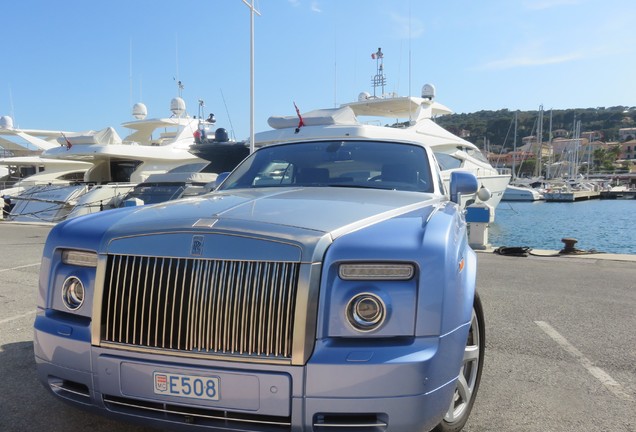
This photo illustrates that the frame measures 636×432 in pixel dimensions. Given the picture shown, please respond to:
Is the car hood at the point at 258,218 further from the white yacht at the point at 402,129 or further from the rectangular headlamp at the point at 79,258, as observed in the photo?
the white yacht at the point at 402,129

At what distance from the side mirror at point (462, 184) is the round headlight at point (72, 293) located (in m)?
2.66

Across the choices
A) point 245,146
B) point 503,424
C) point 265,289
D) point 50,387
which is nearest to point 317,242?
point 265,289

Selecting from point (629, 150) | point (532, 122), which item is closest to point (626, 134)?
point (629, 150)

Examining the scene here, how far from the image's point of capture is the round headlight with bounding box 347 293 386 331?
77.3 inches

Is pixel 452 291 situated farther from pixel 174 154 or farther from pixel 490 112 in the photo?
pixel 490 112

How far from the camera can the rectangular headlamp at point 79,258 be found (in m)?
2.27

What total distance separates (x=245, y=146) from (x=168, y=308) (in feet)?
80.0

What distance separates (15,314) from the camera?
16.5ft

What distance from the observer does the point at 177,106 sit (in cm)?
3878

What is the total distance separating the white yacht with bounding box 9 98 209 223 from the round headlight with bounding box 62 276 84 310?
64.9 feet

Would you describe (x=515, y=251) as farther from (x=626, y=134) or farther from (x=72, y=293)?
(x=626, y=134)

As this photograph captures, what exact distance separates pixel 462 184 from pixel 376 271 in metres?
1.98

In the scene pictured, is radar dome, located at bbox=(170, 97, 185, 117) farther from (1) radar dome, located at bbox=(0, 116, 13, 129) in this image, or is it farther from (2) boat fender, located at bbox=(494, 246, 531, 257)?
(2) boat fender, located at bbox=(494, 246, 531, 257)

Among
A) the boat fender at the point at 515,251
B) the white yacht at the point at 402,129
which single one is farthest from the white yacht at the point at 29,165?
the boat fender at the point at 515,251
